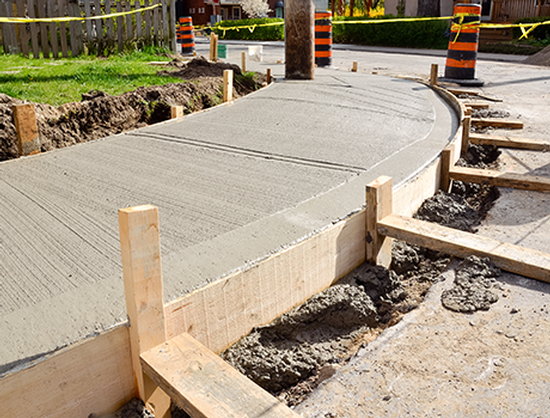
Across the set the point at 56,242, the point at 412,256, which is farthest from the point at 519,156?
the point at 56,242

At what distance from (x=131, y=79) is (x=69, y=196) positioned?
14.5 feet

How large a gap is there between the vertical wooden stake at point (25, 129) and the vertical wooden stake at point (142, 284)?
3.04 m

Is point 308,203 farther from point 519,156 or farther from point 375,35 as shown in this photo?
point 375,35

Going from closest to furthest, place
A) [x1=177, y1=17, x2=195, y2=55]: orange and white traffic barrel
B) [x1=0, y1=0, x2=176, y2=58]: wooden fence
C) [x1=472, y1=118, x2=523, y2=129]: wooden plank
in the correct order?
[x1=472, y1=118, x2=523, y2=129]: wooden plank → [x1=0, y1=0, x2=176, y2=58]: wooden fence → [x1=177, y1=17, x2=195, y2=55]: orange and white traffic barrel

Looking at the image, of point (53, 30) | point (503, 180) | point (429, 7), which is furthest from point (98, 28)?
point (429, 7)

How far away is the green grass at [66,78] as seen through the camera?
589 centimetres

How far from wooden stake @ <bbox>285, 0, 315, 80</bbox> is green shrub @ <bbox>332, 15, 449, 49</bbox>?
575 inches

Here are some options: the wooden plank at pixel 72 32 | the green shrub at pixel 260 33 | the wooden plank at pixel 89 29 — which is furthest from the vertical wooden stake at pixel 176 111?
the green shrub at pixel 260 33

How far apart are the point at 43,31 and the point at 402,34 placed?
16654 mm

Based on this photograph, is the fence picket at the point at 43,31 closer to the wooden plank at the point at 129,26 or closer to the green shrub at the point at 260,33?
the wooden plank at the point at 129,26

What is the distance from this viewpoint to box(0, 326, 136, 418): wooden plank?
1677mm

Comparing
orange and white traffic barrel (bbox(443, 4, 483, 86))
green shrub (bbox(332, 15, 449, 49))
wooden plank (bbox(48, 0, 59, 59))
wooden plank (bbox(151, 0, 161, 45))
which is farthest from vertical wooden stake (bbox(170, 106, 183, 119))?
green shrub (bbox(332, 15, 449, 49))

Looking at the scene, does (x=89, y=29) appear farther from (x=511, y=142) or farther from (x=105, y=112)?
(x=511, y=142)

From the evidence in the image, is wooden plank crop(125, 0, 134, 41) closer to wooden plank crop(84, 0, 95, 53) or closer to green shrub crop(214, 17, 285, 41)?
wooden plank crop(84, 0, 95, 53)
